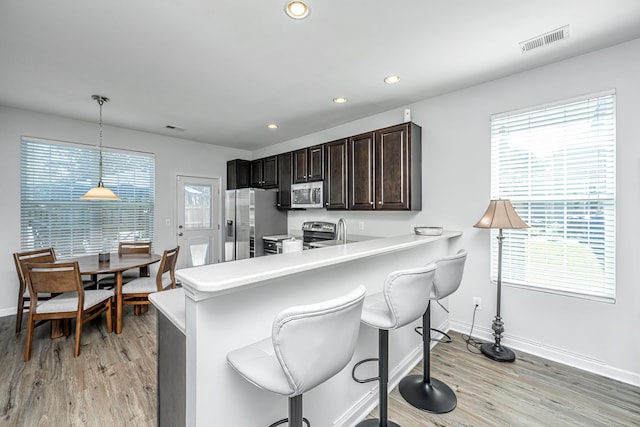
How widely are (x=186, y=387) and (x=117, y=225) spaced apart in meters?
4.26

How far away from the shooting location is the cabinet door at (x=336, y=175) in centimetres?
382

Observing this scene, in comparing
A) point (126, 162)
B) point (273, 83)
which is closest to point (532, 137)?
point (273, 83)

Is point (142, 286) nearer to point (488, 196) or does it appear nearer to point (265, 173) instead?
point (265, 173)

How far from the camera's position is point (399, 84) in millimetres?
2893

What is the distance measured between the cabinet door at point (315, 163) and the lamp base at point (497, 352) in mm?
2793

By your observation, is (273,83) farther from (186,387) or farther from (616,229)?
(616,229)

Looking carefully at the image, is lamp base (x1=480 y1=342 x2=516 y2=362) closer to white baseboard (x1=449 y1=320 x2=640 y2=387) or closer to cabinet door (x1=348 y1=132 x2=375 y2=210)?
white baseboard (x1=449 y1=320 x2=640 y2=387)

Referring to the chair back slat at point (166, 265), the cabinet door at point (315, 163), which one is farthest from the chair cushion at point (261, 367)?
the cabinet door at point (315, 163)

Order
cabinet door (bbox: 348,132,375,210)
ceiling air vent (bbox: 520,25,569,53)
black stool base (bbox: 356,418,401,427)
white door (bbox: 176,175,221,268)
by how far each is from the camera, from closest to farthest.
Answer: black stool base (bbox: 356,418,401,427)
ceiling air vent (bbox: 520,25,569,53)
cabinet door (bbox: 348,132,375,210)
white door (bbox: 176,175,221,268)

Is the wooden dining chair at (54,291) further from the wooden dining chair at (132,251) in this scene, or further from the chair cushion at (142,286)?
the wooden dining chair at (132,251)

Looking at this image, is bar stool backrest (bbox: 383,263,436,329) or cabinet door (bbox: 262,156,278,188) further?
cabinet door (bbox: 262,156,278,188)

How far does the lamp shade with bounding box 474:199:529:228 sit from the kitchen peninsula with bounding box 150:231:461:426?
4.20 feet

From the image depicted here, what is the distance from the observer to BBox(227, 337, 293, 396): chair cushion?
37.5 inches

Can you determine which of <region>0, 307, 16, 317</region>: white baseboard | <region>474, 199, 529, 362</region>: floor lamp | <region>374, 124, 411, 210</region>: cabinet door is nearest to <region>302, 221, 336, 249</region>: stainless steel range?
<region>374, 124, 411, 210</region>: cabinet door
